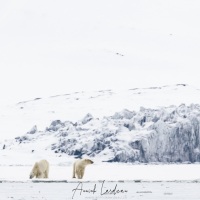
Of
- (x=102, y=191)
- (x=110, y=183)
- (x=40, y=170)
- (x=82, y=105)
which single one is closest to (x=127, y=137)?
(x=40, y=170)

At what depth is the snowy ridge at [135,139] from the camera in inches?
1058

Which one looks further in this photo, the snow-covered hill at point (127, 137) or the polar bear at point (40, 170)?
the snow-covered hill at point (127, 137)

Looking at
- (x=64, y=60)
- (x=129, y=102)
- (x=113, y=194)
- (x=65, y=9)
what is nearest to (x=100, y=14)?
(x=65, y=9)

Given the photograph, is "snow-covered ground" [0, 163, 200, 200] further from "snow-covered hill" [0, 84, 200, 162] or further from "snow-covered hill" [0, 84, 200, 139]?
"snow-covered hill" [0, 84, 200, 139]

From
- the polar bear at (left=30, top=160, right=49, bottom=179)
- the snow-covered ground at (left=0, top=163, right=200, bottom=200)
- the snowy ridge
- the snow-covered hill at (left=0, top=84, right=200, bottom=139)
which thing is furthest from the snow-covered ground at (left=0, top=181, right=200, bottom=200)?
the snow-covered hill at (left=0, top=84, right=200, bottom=139)

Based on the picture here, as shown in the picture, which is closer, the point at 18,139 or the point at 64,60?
the point at 18,139

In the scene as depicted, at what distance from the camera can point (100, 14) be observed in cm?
9000

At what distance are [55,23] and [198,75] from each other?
32326 millimetres

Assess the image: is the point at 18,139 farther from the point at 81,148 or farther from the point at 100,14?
the point at 100,14

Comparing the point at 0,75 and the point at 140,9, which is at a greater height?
the point at 140,9

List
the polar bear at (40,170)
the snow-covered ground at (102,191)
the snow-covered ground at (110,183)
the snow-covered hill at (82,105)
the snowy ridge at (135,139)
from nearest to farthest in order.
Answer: the snow-covered ground at (102,191) → the snow-covered ground at (110,183) → the polar bear at (40,170) → the snowy ridge at (135,139) → the snow-covered hill at (82,105)

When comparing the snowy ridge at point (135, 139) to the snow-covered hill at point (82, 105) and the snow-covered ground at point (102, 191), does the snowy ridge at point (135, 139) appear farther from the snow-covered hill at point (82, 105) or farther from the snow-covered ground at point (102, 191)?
the snow-covered ground at point (102, 191)

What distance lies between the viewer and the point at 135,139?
27.1 m

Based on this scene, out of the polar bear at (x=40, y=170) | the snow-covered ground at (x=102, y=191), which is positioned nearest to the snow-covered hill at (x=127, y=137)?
the polar bear at (x=40, y=170)
